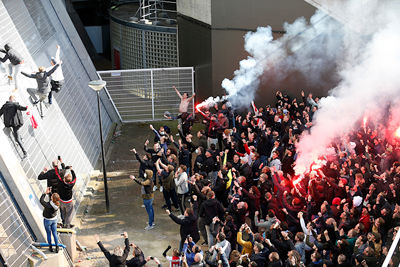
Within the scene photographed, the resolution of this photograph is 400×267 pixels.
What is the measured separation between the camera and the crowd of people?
34.7 feet

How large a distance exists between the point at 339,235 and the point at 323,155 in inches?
157

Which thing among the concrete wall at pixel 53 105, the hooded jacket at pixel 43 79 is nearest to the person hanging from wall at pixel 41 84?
the hooded jacket at pixel 43 79

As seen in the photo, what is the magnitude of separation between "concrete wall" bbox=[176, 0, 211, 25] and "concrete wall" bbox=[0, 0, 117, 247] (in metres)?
3.67

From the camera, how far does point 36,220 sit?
12023 millimetres

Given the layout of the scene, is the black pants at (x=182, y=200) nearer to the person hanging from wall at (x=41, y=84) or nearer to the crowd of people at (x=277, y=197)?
the crowd of people at (x=277, y=197)

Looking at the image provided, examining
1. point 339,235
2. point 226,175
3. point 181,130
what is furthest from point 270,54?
→ point 339,235

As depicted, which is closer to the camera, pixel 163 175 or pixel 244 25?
pixel 163 175

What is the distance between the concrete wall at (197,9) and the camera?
19422 millimetres

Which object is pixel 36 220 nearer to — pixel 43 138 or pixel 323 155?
pixel 43 138

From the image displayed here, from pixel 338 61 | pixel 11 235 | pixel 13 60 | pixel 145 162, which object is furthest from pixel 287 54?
pixel 11 235

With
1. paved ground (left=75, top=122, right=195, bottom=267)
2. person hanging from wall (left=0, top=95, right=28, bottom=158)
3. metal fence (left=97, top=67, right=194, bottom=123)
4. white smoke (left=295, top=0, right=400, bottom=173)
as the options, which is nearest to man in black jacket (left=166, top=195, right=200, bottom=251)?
paved ground (left=75, top=122, right=195, bottom=267)

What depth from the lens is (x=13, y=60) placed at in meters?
14.1

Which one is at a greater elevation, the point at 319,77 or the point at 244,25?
the point at 244,25

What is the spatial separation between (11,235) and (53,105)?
17.9 feet
